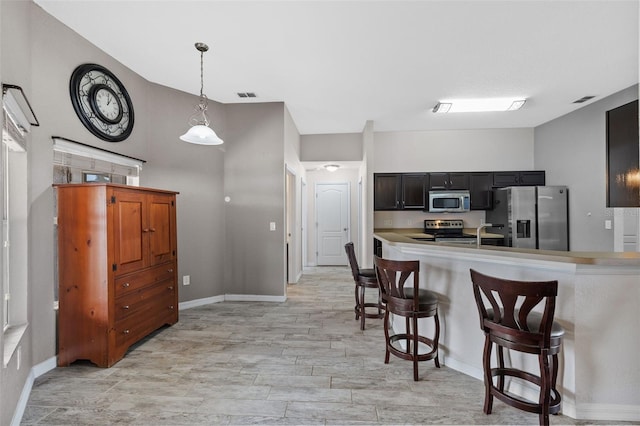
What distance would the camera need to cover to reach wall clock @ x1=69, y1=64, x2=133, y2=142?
9.23 feet

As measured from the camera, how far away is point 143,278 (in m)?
2.94

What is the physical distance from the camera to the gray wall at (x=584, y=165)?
13.6 feet

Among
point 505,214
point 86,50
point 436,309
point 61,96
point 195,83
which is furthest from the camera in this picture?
point 505,214

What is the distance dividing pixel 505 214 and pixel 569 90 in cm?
203

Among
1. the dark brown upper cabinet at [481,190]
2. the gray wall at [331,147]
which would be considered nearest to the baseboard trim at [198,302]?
the gray wall at [331,147]

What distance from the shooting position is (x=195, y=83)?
12.3 ft

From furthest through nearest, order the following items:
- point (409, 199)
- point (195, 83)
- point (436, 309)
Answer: point (409, 199) → point (195, 83) → point (436, 309)

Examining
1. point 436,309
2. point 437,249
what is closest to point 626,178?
point 437,249

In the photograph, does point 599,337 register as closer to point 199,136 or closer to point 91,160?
point 199,136

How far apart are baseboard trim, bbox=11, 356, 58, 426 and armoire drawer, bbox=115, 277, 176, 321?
0.60m

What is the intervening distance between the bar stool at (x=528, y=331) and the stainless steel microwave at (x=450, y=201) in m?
3.71

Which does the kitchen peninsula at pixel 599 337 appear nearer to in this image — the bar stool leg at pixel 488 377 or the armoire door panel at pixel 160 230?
the bar stool leg at pixel 488 377

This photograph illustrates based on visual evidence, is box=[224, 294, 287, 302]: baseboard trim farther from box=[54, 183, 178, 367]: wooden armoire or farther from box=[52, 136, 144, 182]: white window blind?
box=[52, 136, 144, 182]: white window blind

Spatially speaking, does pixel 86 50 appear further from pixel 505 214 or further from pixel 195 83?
pixel 505 214
